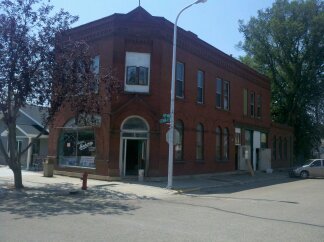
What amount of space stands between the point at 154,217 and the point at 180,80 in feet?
52.4

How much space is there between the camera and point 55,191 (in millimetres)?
18297

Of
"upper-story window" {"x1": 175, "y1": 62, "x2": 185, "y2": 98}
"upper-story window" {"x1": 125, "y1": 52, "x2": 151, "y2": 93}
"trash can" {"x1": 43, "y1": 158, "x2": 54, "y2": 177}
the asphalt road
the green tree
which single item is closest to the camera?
the asphalt road

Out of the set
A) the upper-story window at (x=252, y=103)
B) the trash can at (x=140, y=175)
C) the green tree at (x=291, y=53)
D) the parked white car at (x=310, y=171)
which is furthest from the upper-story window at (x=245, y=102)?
the trash can at (x=140, y=175)

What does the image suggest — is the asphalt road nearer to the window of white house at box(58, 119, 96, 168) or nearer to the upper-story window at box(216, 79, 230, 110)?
the window of white house at box(58, 119, 96, 168)

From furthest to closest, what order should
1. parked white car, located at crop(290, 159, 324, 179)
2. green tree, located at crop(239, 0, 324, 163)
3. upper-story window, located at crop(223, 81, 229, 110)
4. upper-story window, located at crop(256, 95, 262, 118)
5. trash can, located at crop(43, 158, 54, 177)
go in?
green tree, located at crop(239, 0, 324, 163), upper-story window, located at crop(256, 95, 262, 118), parked white car, located at crop(290, 159, 324, 179), upper-story window, located at crop(223, 81, 229, 110), trash can, located at crop(43, 158, 54, 177)

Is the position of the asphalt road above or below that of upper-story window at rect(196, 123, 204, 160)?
below

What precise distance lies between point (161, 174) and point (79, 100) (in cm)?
740

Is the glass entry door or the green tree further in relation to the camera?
the green tree

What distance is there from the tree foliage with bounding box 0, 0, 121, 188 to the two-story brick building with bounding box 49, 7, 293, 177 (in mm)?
4717

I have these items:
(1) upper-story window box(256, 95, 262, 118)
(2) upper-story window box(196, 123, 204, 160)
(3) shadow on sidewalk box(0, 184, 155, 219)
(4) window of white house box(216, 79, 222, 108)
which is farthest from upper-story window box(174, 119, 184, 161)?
(1) upper-story window box(256, 95, 262, 118)

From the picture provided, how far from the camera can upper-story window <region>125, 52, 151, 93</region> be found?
2428cm

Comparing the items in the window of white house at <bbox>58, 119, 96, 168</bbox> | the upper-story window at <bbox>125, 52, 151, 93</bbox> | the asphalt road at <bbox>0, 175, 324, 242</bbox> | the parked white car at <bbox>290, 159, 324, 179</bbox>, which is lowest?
the asphalt road at <bbox>0, 175, 324, 242</bbox>

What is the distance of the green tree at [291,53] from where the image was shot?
4659 centimetres

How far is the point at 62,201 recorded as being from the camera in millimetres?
15375
